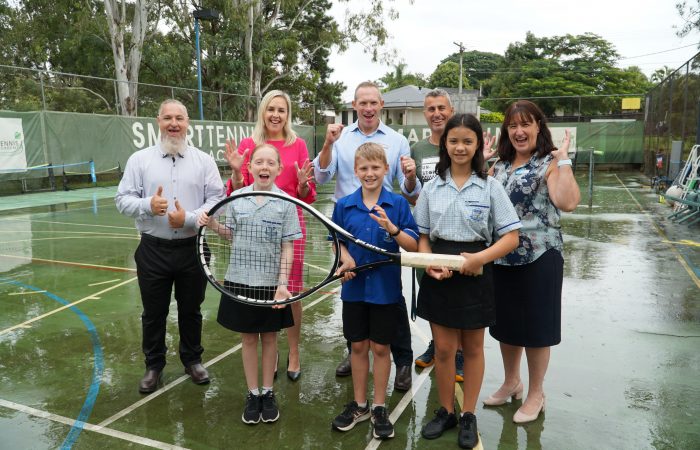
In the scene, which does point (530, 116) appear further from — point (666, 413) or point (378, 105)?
point (666, 413)

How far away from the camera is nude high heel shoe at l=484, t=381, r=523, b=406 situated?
11.8ft

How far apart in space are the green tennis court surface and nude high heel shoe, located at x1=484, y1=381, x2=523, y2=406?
6 centimetres

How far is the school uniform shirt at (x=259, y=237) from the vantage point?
3293mm

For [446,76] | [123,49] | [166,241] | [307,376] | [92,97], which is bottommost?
[307,376]

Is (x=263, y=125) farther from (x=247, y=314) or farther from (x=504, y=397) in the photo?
(x=504, y=397)

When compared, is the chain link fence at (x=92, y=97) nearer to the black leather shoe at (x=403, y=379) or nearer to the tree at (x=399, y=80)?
the black leather shoe at (x=403, y=379)

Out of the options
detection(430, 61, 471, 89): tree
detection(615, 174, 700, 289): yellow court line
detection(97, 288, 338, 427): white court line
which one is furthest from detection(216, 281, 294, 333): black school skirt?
detection(430, 61, 471, 89): tree

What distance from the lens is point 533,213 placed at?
125 inches

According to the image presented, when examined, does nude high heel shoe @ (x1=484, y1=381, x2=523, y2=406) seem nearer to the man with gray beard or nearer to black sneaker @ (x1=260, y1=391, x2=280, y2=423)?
black sneaker @ (x1=260, y1=391, x2=280, y2=423)

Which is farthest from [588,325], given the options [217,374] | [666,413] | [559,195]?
[217,374]

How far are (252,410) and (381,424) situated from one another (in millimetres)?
809

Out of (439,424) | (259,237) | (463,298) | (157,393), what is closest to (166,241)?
(259,237)

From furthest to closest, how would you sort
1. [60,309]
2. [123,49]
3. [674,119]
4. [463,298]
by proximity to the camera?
[123,49]
[674,119]
[60,309]
[463,298]

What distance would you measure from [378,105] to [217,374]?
2.31 m
